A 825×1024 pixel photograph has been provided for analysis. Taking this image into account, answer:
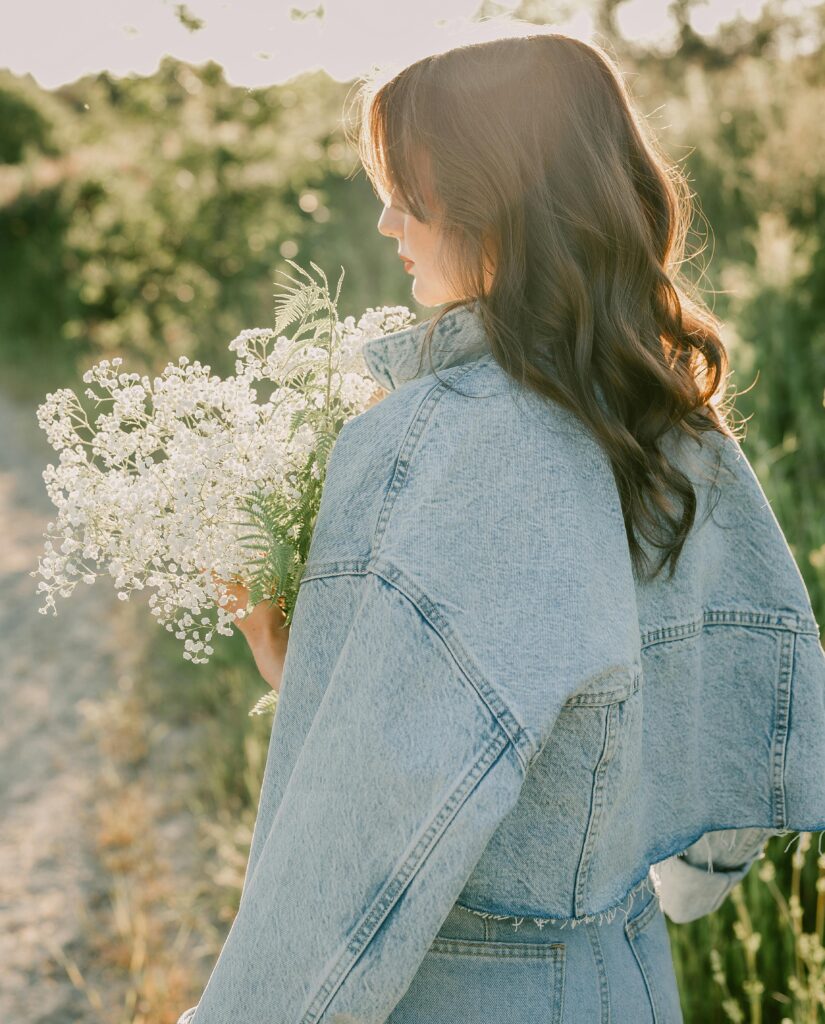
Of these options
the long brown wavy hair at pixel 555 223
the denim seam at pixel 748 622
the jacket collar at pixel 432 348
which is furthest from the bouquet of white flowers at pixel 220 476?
the denim seam at pixel 748 622

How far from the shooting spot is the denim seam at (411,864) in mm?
982

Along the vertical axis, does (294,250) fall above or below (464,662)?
above

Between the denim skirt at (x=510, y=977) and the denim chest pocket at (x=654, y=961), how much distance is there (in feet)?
0.29

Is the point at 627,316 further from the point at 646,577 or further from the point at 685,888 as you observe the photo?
the point at 685,888

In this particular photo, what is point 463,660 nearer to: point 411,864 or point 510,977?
point 411,864

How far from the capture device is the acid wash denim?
1.00 m

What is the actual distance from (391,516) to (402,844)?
0.33 metres

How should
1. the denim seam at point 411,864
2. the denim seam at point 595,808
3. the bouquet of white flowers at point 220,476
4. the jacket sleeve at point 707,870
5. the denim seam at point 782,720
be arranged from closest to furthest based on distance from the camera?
the denim seam at point 411,864 → the denim seam at point 595,808 → the bouquet of white flowers at point 220,476 → the denim seam at point 782,720 → the jacket sleeve at point 707,870

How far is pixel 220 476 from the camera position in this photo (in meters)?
1.32

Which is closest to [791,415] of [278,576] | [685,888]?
[685,888]

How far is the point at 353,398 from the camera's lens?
4.67 ft

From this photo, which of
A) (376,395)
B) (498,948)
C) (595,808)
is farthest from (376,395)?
(498,948)

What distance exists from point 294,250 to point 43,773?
17.2ft

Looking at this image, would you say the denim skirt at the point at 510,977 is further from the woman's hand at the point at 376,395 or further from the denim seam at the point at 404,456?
the woman's hand at the point at 376,395
